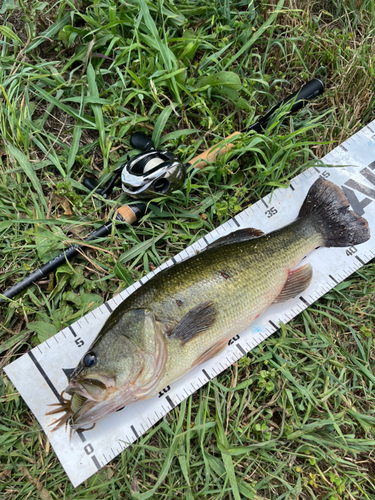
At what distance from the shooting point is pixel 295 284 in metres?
3.15

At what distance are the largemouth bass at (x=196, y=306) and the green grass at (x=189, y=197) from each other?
46 centimetres

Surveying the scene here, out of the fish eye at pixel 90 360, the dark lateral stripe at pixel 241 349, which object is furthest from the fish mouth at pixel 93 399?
the dark lateral stripe at pixel 241 349

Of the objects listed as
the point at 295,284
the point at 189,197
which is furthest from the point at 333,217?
the point at 189,197

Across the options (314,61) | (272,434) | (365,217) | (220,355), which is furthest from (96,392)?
Answer: (314,61)

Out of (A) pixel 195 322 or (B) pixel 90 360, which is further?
(A) pixel 195 322

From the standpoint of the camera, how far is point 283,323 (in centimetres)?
321

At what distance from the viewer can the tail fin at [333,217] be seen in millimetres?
3240

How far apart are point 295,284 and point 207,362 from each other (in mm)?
1093

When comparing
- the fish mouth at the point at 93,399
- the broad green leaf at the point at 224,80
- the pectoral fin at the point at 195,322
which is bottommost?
the fish mouth at the point at 93,399

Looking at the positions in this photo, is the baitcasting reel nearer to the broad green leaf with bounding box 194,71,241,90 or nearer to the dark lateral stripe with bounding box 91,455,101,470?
the broad green leaf with bounding box 194,71,241,90

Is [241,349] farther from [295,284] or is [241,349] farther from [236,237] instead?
[236,237]

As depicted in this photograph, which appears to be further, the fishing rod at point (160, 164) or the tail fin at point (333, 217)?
the tail fin at point (333, 217)

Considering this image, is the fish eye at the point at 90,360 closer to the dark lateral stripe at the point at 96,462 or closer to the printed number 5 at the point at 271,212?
the dark lateral stripe at the point at 96,462

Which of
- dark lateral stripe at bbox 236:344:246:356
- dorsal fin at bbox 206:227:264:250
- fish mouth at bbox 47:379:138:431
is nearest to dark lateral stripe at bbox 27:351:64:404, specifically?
fish mouth at bbox 47:379:138:431
